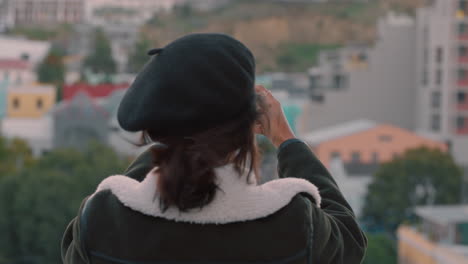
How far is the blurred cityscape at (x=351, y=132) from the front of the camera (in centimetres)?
1284

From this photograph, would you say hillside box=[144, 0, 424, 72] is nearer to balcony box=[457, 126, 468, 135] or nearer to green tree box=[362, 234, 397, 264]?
balcony box=[457, 126, 468, 135]

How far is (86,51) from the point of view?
31.9 metres

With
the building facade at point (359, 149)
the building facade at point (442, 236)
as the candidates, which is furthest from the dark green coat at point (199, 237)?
the building facade at point (359, 149)

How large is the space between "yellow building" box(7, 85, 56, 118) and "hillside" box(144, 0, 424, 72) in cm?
1010

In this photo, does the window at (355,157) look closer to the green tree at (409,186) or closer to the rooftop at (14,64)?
the green tree at (409,186)

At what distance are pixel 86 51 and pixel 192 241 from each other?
31724 millimetres

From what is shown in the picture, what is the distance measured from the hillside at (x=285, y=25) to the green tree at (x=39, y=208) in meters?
15.5

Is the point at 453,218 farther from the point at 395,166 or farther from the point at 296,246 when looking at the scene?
the point at 296,246

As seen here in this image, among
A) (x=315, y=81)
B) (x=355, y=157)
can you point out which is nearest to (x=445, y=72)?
(x=355, y=157)

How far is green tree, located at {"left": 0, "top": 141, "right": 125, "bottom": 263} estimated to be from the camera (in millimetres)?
12836

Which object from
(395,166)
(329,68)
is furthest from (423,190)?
(329,68)

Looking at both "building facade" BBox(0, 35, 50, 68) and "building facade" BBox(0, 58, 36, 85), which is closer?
"building facade" BBox(0, 58, 36, 85)

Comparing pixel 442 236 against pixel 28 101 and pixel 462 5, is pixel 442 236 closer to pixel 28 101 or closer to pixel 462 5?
pixel 462 5

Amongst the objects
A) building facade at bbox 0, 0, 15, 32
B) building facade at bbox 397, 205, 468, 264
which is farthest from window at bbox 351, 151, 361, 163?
building facade at bbox 0, 0, 15, 32
